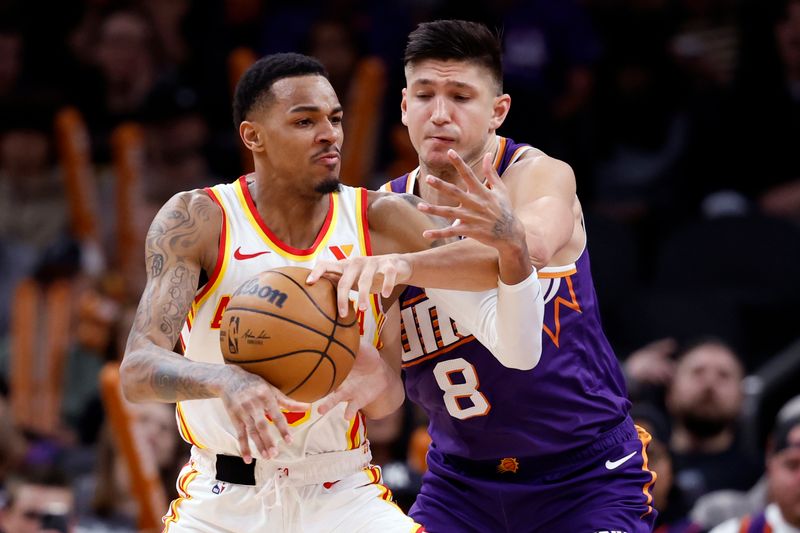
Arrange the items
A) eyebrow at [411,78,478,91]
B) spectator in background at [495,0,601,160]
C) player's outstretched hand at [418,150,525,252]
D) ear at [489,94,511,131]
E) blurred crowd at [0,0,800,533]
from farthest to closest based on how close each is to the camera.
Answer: spectator in background at [495,0,601,160]
blurred crowd at [0,0,800,533]
ear at [489,94,511,131]
eyebrow at [411,78,478,91]
player's outstretched hand at [418,150,525,252]

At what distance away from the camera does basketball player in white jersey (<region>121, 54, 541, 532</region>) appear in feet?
14.7

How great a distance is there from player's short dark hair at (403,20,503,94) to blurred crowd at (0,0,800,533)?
10.7 feet

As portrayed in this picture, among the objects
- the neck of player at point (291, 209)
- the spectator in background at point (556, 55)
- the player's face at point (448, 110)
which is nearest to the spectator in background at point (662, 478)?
the player's face at point (448, 110)

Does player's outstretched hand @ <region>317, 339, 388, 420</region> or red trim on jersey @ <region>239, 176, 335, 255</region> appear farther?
red trim on jersey @ <region>239, 176, 335, 255</region>

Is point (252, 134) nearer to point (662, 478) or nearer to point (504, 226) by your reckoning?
point (504, 226)

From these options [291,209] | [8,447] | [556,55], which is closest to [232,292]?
[291,209]

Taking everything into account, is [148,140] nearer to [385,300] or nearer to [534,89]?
[534,89]

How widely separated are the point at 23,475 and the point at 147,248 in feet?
11.4

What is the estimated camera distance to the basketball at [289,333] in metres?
4.13

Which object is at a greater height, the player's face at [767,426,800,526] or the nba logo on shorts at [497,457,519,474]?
the nba logo on shorts at [497,457,519,474]

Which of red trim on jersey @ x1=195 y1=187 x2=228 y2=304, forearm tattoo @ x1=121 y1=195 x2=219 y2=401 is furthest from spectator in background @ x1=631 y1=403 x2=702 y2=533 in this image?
forearm tattoo @ x1=121 y1=195 x2=219 y2=401

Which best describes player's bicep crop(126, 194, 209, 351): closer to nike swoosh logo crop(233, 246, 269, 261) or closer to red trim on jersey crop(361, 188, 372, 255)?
nike swoosh logo crop(233, 246, 269, 261)

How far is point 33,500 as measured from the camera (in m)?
7.33

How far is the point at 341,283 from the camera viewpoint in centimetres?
420
